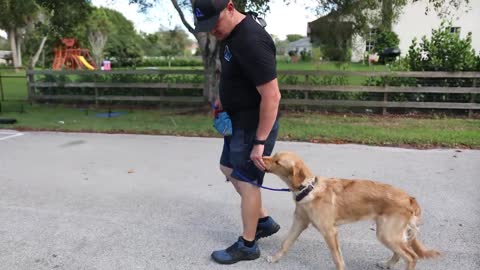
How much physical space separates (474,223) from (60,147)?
20.7 ft

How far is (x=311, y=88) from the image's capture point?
35.6 feet

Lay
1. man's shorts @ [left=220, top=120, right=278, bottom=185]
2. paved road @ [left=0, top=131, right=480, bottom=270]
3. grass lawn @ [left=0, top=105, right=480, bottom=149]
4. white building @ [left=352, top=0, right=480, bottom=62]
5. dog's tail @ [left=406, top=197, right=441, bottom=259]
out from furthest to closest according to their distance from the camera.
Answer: white building @ [left=352, top=0, right=480, bottom=62]
grass lawn @ [left=0, top=105, right=480, bottom=149]
paved road @ [left=0, top=131, right=480, bottom=270]
man's shorts @ [left=220, top=120, right=278, bottom=185]
dog's tail @ [left=406, top=197, right=441, bottom=259]

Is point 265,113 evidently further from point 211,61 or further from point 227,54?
point 211,61

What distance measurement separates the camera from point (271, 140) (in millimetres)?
3037

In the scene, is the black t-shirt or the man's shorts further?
the man's shorts

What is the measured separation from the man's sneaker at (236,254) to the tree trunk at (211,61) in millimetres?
7710

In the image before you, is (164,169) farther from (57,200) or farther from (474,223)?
(474,223)

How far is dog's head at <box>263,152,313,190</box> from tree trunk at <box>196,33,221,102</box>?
7881mm

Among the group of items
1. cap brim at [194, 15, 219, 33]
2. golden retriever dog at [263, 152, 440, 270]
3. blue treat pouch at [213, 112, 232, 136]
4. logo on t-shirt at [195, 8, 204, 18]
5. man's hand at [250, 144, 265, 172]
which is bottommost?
golden retriever dog at [263, 152, 440, 270]

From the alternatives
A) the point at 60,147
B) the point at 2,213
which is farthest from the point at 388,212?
the point at 60,147

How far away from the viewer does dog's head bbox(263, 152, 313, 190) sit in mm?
2838

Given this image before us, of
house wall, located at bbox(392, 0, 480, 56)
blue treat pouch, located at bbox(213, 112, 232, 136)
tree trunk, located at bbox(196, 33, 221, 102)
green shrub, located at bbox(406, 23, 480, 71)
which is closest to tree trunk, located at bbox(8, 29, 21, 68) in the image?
house wall, located at bbox(392, 0, 480, 56)

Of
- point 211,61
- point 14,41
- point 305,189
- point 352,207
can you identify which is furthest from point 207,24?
point 14,41

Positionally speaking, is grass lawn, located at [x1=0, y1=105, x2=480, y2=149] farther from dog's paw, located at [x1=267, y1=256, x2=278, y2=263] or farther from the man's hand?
the man's hand
